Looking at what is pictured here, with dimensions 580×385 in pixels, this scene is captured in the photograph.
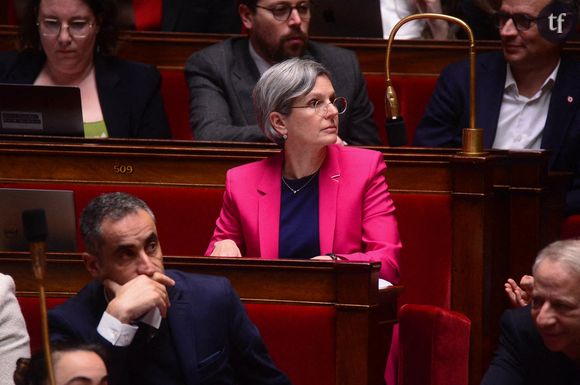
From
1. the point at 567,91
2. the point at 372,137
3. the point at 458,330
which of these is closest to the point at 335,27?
the point at 372,137

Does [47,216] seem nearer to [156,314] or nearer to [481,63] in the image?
[156,314]

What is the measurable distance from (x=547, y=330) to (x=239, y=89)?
3.32 feet

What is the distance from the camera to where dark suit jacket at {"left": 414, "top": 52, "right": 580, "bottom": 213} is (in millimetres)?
2143

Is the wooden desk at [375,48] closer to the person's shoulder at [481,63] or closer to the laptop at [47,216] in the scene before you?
the person's shoulder at [481,63]

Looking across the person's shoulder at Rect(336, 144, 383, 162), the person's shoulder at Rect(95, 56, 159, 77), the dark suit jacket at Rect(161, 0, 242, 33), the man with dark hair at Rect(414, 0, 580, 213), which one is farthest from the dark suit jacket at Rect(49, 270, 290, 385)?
the dark suit jacket at Rect(161, 0, 242, 33)

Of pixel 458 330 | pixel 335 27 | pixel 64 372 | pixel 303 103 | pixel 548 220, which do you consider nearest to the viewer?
pixel 64 372

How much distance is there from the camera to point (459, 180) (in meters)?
1.85

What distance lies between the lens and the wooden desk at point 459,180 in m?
1.83

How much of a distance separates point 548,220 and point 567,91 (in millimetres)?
313

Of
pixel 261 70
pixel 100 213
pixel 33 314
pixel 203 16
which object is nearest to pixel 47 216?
pixel 33 314

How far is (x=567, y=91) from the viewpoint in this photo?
2.17 metres

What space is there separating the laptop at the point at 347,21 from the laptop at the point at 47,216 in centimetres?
96

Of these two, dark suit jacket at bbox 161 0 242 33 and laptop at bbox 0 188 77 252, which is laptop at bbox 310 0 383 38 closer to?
dark suit jacket at bbox 161 0 242 33

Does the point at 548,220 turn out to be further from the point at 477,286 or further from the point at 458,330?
the point at 458,330
